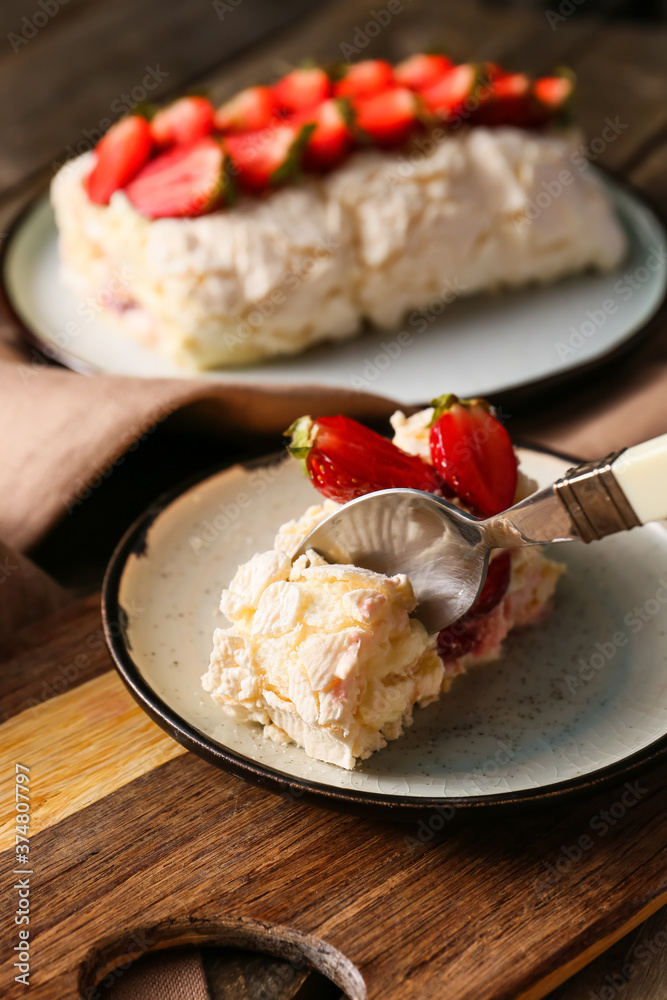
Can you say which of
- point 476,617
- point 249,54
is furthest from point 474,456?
point 249,54

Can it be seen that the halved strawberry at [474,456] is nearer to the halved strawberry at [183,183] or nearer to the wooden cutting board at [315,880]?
the wooden cutting board at [315,880]

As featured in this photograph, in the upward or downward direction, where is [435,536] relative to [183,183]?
downward

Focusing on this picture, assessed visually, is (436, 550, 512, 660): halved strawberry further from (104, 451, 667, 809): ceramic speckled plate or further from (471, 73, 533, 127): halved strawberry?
(471, 73, 533, 127): halved strawberry

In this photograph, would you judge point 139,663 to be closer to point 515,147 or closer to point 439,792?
point 439,792

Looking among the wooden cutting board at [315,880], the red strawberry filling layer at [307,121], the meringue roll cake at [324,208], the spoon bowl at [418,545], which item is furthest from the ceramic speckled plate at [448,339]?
the wooden cutting board at [315,880]

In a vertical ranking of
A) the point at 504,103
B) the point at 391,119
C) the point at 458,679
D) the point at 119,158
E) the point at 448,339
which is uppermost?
the point at 119,158

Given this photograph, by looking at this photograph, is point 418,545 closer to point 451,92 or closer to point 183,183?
point 183,183

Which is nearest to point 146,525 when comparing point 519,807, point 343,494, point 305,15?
point 343,494
